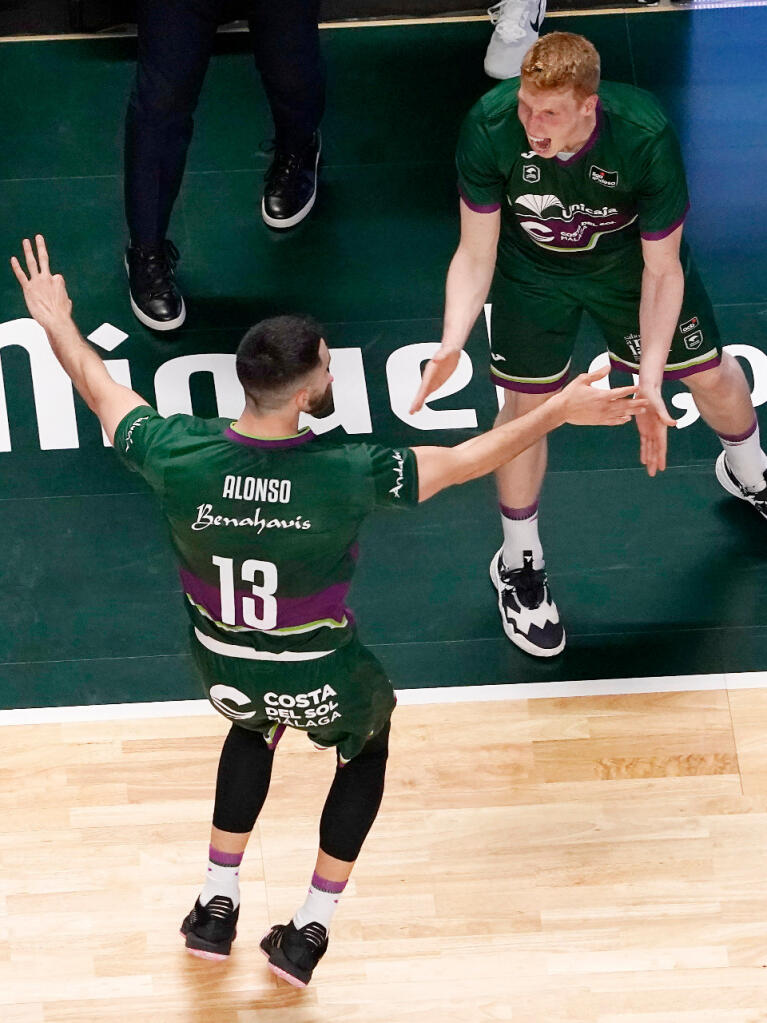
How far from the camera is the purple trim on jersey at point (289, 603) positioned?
3053mm

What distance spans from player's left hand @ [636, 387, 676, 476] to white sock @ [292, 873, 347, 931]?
Answer: 1.22 m

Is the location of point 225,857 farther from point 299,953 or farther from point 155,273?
point 155,273

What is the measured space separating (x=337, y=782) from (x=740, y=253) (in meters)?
2.58

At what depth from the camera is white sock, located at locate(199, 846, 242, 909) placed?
3.51 meters

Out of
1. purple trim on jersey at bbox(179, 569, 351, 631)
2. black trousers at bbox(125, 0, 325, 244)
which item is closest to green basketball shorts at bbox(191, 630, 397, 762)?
purple trim on jersey at bbox(179, 569, 351, 631)

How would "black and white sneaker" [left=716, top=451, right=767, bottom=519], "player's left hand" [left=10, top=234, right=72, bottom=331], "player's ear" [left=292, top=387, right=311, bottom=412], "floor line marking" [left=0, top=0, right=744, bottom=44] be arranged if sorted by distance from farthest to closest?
"floor line marking" [left=0, top=0, right=744, bottom=44] → "black and white sneaker" [left=716, top=451, right=767, bottom=519] → "player's left hand" [left=10, top=234, right=72, bottom=331] → "player's ear" [left=292, top=387, right=311, bottom=412]

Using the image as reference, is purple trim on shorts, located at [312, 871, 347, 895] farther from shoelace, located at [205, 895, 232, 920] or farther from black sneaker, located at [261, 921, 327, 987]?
shoelace, located at [205, 895, 232, 920]

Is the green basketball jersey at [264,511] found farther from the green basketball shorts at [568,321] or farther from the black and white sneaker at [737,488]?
the black and white sneaker at [737,488]

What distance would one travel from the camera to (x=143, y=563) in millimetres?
4379

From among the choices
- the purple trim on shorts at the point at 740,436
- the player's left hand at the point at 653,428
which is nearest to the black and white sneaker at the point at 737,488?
the purple trim on shorts at the point at 740,436

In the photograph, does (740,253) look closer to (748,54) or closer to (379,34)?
(748,54)

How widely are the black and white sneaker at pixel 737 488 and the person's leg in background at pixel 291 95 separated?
5.70 feet

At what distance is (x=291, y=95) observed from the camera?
4.89 m

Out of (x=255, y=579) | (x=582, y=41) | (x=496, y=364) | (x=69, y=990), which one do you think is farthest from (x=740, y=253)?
(x=69, y=990)
